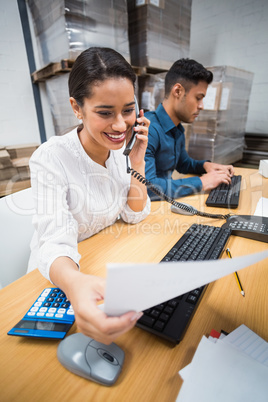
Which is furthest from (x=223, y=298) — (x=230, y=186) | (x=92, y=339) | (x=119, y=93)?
(x=230, y=186)

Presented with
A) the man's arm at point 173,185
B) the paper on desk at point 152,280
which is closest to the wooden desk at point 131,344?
the paper on desk at point 152,280

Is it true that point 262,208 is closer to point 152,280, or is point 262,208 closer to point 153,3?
point 152,280

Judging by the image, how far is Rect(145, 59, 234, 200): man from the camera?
1.19 m

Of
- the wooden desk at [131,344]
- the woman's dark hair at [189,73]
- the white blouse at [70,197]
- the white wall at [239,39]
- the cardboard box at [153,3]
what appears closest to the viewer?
the wooden desk at [131,344]

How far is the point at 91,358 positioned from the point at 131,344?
0.09 meters

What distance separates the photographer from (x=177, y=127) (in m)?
1.48

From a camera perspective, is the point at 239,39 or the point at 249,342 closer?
the point at 249,342

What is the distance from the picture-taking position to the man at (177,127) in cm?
119

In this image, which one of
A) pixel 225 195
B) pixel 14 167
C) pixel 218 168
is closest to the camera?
pixel 225 195

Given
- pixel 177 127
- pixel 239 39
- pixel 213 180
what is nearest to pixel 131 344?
pixel 213 180

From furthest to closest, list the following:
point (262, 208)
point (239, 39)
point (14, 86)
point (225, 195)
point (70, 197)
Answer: point (239, 39)
point (14, 86)
point (225, 195)
point (262, 208)
point (70, 197)

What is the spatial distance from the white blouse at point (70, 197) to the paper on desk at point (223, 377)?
14.0 inches

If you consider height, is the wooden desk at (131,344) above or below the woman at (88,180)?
below

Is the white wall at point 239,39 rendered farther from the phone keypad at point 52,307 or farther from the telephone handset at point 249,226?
the phone keypad at point 52,307
